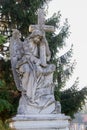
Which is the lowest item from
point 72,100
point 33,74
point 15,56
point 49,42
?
point 72,100

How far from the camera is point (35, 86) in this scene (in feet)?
29.0

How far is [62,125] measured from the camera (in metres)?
8.55

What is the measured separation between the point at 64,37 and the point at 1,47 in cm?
261

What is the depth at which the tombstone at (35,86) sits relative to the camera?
27.6 feet

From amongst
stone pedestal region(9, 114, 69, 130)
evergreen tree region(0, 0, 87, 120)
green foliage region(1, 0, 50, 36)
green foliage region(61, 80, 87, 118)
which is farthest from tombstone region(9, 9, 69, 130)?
green foliage region(61, 80, 87, 118)

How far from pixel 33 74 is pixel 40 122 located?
3.42 feet

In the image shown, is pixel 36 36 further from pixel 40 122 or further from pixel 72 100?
pixel 72 100

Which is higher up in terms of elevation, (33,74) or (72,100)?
(33,74)

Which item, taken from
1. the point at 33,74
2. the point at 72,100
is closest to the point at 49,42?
the point at 72,100

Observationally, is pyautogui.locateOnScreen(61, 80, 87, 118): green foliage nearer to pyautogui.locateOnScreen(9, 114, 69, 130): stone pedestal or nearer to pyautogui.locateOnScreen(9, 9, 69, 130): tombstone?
pyautogui.locateOnScreen(9, 9, 69, 130): tombstone

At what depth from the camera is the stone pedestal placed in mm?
8273

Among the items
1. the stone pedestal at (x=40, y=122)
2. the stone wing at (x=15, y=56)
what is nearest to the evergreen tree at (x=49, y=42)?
the stone wing at (x=15, y=56)

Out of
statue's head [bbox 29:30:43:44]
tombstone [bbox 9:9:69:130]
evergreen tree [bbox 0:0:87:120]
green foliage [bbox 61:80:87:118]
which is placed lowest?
green foliage [bbox 61:80:87:118]

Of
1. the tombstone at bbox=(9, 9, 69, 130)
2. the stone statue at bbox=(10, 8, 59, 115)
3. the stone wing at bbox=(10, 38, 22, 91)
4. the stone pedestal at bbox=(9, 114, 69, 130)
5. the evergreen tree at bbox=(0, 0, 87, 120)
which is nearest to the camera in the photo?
the stone pedestal at bbox=(9, 114, 69, 130)
